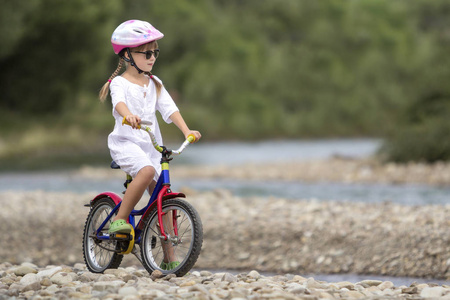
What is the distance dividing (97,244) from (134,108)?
1.27 m

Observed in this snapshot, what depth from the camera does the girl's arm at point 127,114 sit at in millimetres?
5168

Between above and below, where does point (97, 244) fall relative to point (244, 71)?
below

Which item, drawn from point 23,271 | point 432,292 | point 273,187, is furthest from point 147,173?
point 273,187

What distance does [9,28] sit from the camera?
26.7 m

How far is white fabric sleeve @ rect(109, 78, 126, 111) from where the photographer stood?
5469 mm

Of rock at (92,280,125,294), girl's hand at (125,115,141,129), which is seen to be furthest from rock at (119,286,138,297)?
girl's hand at (125,115,141,129)

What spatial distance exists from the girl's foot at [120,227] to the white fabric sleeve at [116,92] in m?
0.91

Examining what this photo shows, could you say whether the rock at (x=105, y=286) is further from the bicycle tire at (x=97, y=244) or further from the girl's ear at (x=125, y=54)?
the girl's ear at (x=125, y=54)

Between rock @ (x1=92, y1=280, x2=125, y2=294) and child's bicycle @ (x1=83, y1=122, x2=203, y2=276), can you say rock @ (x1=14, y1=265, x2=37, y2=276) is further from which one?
rock @ (x1=92, y1=280, x2=125, y2=294)

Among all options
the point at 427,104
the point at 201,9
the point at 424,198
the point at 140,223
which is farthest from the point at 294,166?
the point at 201,9

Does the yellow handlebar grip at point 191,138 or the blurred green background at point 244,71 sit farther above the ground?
the blurred green background at point 244,71

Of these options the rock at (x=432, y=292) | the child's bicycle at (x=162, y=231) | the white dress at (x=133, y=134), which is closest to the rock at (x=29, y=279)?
the child's bicycle at (x=162, y=231)

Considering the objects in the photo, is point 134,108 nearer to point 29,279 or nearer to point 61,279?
point 61,279

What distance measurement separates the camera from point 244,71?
2368 inches
